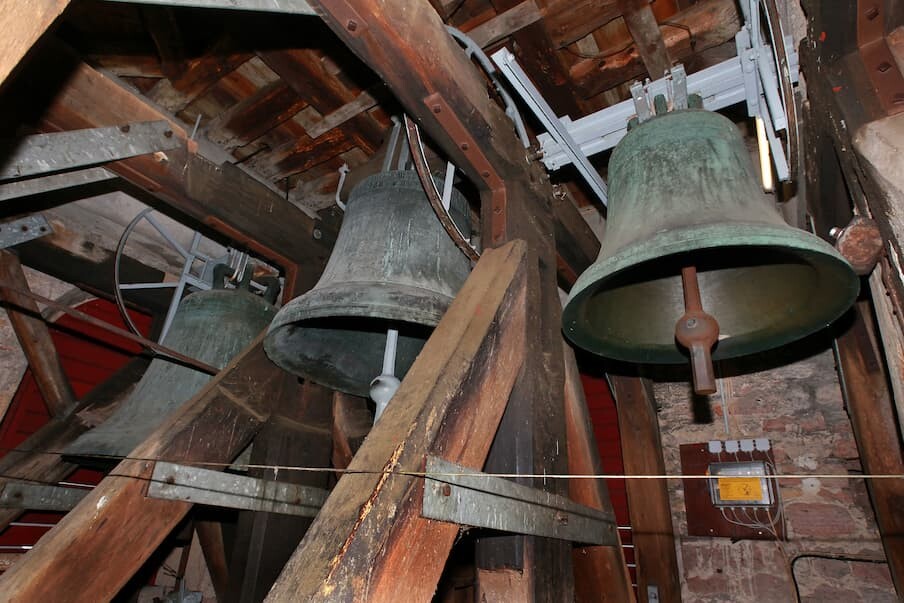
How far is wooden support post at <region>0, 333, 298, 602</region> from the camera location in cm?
114

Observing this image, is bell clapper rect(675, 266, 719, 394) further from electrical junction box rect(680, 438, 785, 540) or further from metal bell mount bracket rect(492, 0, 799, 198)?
electrical junction box rect(680, 438, 785, 540)

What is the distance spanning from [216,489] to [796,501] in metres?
2.33

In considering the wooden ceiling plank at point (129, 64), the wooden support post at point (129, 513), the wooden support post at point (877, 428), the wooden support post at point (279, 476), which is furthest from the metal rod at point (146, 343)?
the wooden support post at point (877, 428)

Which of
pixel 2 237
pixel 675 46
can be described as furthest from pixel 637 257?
pixel 2 237

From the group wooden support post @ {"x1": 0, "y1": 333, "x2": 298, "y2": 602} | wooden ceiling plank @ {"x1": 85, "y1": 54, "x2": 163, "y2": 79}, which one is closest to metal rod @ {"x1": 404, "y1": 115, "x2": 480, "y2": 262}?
wooden support post @ {"x1": 0, "y1": 333, "x2": 298, "y2": 602}

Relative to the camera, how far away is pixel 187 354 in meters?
2.11

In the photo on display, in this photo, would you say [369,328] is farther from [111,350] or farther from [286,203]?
[111,350]

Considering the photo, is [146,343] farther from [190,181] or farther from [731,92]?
[731,92]

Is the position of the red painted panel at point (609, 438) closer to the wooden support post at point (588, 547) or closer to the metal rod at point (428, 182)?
the wooden support post at point (588, 547)

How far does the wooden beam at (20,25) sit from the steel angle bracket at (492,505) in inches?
29.5

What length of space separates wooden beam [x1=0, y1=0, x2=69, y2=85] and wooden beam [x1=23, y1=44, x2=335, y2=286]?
1180mm

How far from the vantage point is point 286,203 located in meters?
2.28

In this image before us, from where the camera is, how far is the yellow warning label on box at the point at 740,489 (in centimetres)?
241

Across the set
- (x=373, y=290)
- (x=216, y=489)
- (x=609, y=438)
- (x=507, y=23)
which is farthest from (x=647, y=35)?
(x=609, y=438)
